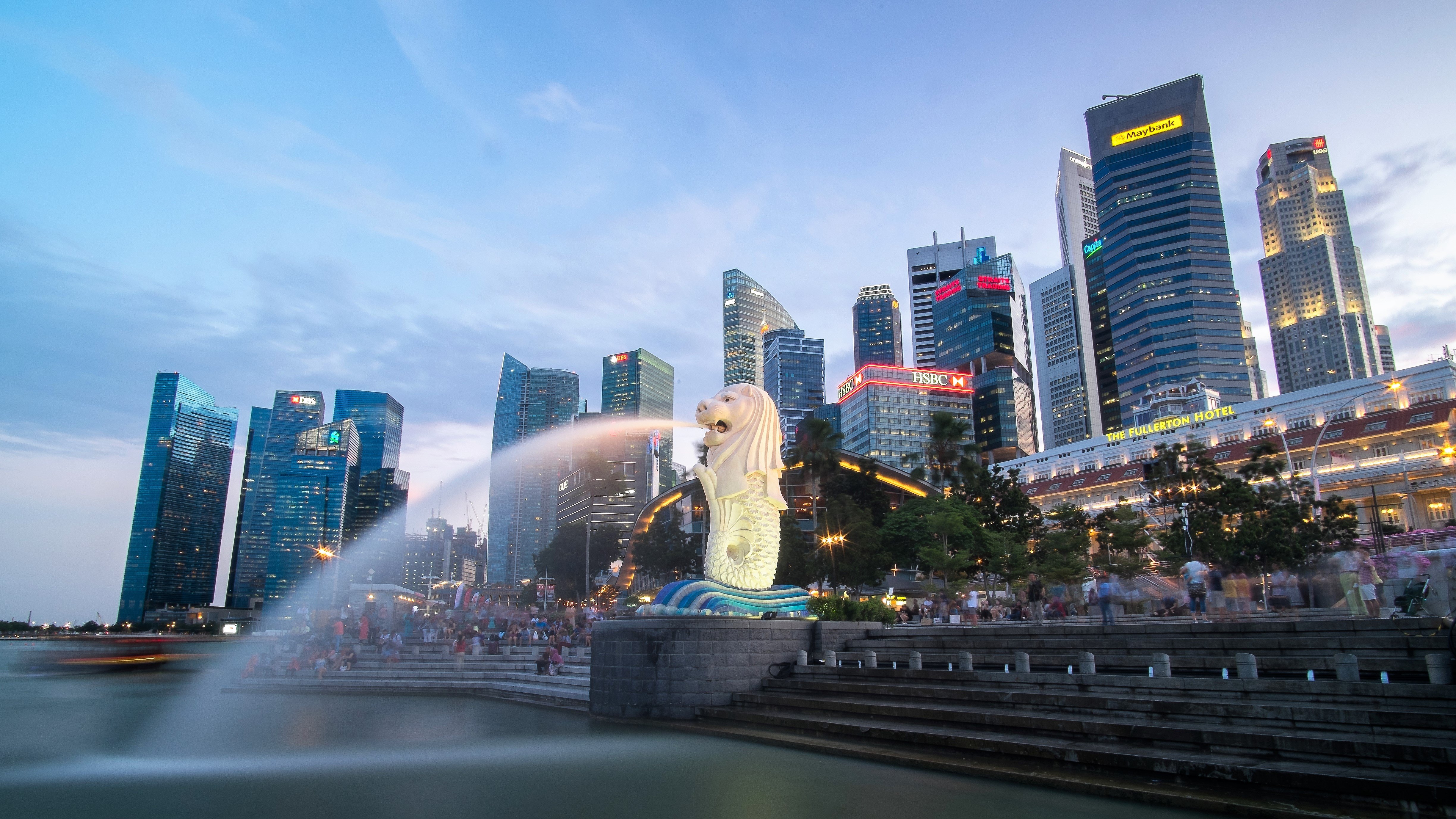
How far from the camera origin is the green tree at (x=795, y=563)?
2020 inches

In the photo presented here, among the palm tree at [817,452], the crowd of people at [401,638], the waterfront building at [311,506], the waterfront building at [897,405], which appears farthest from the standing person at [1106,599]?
the waterfront building at [897,405]

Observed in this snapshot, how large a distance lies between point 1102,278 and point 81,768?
183 metres

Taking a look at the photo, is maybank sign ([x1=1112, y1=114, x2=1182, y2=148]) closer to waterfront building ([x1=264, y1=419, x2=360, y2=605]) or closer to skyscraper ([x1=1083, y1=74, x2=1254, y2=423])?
skyscraper ([x1=1083, y1=74, x2=1254, y2=423])

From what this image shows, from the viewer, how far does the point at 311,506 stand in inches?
5192

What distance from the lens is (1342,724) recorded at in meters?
9.12

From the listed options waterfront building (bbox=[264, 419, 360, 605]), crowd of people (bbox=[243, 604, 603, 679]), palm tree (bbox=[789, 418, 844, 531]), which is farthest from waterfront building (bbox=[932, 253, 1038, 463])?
crowd of people (bbox=[243, 604, 603, 679])

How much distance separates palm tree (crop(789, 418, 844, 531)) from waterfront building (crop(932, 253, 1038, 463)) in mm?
94188

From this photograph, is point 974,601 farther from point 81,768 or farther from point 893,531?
point 81,768

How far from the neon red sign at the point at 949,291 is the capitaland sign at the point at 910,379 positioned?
43767mm

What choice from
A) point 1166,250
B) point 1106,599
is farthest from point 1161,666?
point 1166,250

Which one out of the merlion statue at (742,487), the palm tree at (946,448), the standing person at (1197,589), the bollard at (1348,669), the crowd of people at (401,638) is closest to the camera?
the bollard at (1348,669)

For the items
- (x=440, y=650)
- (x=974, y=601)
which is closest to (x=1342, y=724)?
(x=974, y=601)

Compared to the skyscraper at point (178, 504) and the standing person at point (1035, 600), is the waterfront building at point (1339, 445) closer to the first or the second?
the standing person at point (1035, 600)

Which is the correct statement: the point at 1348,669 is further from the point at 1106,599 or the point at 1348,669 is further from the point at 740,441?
the point at 740,441
